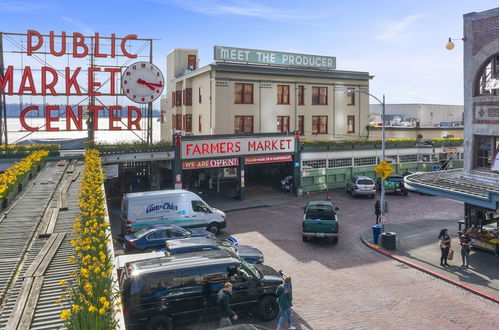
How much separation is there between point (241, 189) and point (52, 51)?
723 inches

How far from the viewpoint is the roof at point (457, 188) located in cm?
1984

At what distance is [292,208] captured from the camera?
3388 centimetres

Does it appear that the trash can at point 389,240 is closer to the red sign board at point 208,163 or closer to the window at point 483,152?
the window at point 483,152

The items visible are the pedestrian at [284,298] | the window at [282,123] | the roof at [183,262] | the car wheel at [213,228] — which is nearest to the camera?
the roof at [183,262]

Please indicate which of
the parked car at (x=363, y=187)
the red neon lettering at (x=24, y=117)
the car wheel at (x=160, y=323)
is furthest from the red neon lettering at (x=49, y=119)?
the car wheel at (x=160, y=323)

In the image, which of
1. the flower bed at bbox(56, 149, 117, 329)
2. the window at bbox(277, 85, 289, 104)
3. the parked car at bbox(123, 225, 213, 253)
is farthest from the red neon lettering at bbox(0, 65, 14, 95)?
the flower bed at bbox(56, 149, 117, 329)

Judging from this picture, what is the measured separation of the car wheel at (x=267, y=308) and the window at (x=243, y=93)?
28.1 m

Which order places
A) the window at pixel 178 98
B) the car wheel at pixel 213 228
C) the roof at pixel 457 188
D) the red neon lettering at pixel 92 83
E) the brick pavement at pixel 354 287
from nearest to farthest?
the brick pavement at pixel 354 287 → the roof at pixel 457 188 → the car wheel at pixel 213 228 → the red neon lettering at pixel 92 83 → the window at pixel 178 98

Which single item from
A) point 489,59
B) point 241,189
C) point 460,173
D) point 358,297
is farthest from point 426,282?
point 241,189

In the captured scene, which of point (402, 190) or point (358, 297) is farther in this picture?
point (402, 190)

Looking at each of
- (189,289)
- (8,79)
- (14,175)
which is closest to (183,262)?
(189,289)

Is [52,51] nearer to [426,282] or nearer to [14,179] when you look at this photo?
[14,179]

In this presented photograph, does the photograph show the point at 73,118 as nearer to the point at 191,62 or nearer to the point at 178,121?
the point at 178,121

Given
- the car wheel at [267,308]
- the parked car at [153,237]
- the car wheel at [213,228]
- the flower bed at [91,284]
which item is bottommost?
the car wheel at [267,308]
